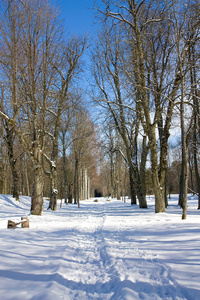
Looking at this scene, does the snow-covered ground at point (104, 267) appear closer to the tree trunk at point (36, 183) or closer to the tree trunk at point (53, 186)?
the tree trunk at point (36, 183)

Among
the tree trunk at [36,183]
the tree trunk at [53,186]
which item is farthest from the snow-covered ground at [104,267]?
the tree trunk at [53,186]

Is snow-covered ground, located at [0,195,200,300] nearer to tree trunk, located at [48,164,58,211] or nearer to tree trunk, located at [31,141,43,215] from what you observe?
tree trunk, located at [31,141,43,215]

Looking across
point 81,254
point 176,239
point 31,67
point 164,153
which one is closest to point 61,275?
point 81,254

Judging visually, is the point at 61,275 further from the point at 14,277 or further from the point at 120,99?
the point at 120,99

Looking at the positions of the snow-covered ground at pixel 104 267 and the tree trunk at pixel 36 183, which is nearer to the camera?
the snow-covered ground at pixel 104 267

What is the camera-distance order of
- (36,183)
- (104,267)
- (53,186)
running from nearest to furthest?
(104,267)
(36,183)
(53,186)

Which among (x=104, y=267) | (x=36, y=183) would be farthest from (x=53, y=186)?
(x=104, y=267)

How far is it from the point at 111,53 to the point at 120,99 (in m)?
3.30

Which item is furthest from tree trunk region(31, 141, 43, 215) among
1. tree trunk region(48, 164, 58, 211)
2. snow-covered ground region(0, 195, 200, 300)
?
snow-covered ground region(0, 195, 200, 300)

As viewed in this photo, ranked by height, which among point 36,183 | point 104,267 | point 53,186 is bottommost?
point 104,267

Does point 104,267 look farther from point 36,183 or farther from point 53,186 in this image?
point 53,186

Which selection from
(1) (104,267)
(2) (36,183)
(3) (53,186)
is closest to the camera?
(1) (104,267)

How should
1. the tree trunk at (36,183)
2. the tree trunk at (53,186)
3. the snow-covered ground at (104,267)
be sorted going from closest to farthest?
the snow-covered ground at (104,267)
the tree trunk at (36,183)
the tree trunk at (53,186)

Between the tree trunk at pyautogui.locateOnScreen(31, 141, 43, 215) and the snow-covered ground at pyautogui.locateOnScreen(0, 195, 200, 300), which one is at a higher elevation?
the tree trunk at pyautogui.locateOnScreen(31, 141, 43, 215)
